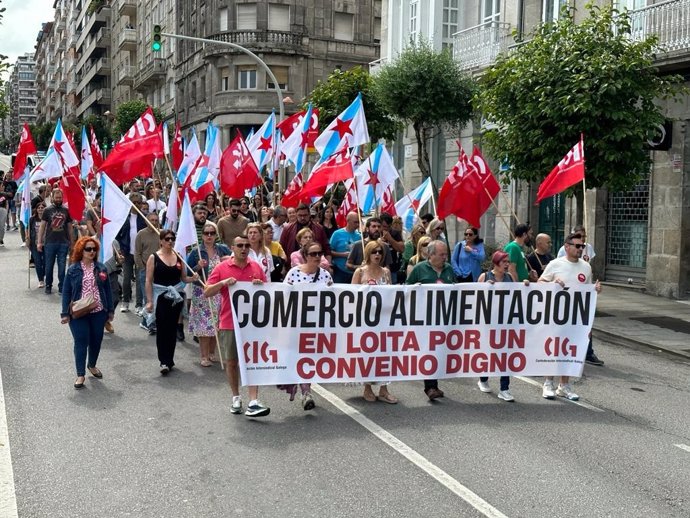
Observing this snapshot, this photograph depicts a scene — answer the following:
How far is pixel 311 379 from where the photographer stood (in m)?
7.54

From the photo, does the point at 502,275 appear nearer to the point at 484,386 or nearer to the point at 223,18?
the point at 484,386

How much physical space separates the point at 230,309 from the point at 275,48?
3789cm

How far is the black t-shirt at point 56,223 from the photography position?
13891 millimetres

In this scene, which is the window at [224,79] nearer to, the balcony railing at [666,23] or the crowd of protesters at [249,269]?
the balcony railing at [666,23]

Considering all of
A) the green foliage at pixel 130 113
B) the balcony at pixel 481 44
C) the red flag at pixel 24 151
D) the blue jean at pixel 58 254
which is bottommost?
the blue jean at pixel 58 254

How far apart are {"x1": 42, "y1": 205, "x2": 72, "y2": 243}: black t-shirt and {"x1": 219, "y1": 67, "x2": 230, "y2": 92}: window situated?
32269 mm

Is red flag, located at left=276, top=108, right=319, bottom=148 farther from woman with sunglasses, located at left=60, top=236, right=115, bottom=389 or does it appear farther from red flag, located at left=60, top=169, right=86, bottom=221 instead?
woman with sunglasses, located at left=60, top=236, right=115, bottom=389

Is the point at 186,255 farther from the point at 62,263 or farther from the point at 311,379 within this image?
the point at 62,263

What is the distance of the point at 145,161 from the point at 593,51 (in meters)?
7.68

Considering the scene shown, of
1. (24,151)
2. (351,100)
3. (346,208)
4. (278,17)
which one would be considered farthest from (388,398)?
(278,17)

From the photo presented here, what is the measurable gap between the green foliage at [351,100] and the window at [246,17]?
20780 mm

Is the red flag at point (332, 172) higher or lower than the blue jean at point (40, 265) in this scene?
higher

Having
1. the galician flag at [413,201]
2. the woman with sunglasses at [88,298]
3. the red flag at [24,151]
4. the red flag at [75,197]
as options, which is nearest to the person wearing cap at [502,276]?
the woman with sunglasses at [88,298]

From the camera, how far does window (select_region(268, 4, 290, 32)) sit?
44.2 metres
